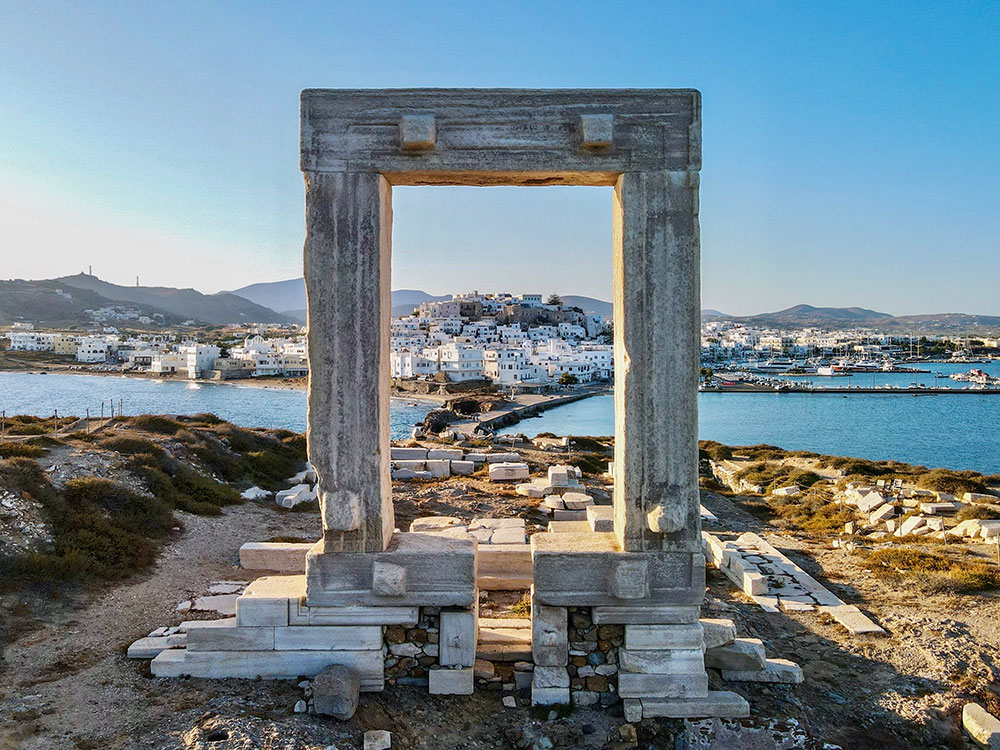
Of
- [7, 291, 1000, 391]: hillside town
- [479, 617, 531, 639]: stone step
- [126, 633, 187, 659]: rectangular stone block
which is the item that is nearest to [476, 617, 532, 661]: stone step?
[479, 617, 531, 639]: stone step

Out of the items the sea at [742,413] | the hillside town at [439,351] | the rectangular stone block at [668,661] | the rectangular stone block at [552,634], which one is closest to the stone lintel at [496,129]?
the rectangular stone block at [552,634]

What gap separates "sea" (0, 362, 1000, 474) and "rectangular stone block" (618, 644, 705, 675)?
33.1m

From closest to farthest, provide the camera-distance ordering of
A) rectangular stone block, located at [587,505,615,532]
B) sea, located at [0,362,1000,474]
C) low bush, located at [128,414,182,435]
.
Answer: rectangular stone block, located at [587,505,615,532], low bush, located at [128,414,182,435], sea, located at [0,362,1000,474]

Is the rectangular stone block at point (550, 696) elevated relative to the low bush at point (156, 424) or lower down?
lower down

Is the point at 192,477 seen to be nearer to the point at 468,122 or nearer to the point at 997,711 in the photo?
the point at 468,122

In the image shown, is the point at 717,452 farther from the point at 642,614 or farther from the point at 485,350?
the point at 485,350

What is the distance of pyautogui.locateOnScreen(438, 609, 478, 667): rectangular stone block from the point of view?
5172mm

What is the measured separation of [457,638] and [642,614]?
1439mm

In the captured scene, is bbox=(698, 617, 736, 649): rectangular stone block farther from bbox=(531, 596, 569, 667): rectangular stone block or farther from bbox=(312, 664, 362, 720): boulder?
bbox=(312, 664, 362, 720): boulder

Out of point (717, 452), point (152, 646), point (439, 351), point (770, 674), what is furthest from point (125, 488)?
point (439, 351)

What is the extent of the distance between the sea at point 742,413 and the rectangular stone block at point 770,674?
106 feet

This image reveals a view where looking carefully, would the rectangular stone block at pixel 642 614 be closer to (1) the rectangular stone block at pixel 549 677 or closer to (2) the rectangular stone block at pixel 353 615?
(1) the rectangular stone block at pixel 549 677

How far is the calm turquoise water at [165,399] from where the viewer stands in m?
50.2

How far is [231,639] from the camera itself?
5234mm
